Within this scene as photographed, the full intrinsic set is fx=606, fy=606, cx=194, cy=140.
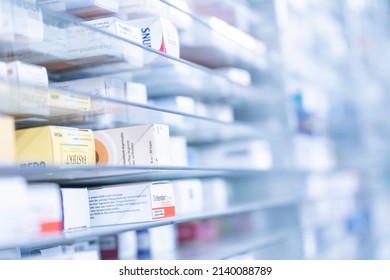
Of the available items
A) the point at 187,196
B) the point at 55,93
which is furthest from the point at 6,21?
the point at 187,196

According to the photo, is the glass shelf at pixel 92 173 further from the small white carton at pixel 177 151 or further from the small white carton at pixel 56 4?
the small white carton at pixel 56 4

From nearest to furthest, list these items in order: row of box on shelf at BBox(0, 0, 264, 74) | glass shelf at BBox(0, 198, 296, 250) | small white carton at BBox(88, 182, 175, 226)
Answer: glass shelf at BBox(0, 198, 296, 250), row of box on shelf at BBox(0, 0, 264, 74), small white carton at BBox(88, 182, 175, 226)

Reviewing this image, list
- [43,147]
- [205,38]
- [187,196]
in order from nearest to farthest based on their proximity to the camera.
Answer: [43,147] → [187,196] → [205,38]

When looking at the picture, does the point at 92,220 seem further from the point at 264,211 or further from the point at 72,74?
the point at 264,211

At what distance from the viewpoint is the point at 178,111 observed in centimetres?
149

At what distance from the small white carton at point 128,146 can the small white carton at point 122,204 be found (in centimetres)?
6

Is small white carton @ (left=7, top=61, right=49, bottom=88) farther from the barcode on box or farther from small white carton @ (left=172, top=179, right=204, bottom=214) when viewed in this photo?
small white carton @ (left=172, top=179, right=204, bottom=214)

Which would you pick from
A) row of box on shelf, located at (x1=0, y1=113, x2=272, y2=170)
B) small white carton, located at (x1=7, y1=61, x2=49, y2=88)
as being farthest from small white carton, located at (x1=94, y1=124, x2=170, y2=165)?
small white carton, located at (x1=7, y1=61, x2=49, y2=88)

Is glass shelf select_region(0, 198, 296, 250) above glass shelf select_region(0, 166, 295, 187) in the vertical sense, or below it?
below

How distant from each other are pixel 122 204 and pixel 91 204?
0.22ft

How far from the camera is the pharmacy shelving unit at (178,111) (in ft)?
3.58

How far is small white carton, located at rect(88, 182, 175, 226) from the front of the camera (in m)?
1.27

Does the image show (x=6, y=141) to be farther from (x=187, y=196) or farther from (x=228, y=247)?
(x=228, y=247)

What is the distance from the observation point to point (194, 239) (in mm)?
2068
